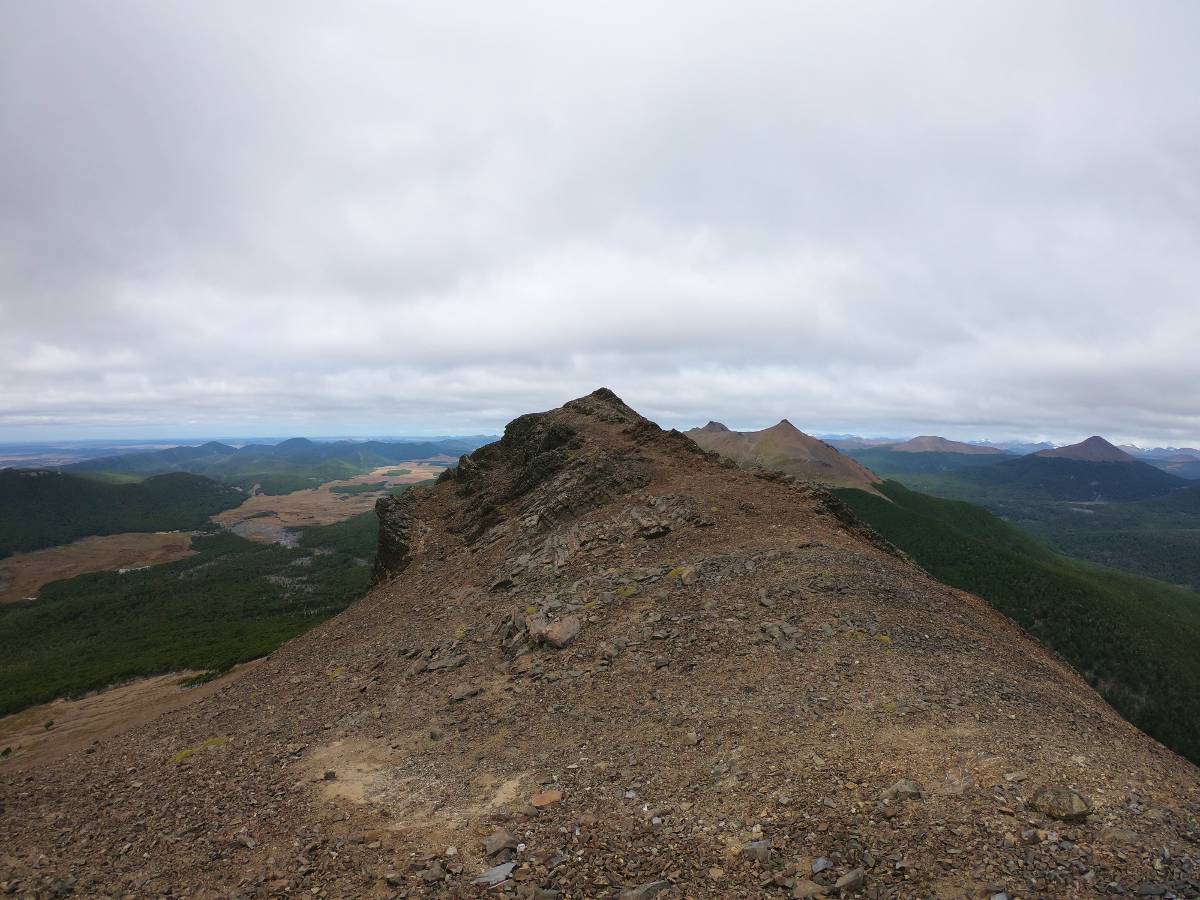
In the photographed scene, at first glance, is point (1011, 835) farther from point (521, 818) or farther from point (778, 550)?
point (778, 550)

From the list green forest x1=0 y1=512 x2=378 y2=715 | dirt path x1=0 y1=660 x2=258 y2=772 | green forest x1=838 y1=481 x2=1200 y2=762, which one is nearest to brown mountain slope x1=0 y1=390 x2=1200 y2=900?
dirt path x1=0 y1=660 x2=258 y2=772

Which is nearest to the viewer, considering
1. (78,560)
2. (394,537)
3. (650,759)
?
(650,759)

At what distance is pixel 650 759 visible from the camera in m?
11.6

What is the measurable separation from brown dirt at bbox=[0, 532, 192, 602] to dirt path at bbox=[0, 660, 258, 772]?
12659 centimetres

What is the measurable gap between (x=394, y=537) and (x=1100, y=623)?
4215 inches

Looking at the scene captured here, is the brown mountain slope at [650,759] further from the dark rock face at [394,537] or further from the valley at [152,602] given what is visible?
the valley at [152,602]

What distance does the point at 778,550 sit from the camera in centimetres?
2191

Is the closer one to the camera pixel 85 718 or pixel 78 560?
pixel 85 718

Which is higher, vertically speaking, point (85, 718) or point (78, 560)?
point (85, 718)

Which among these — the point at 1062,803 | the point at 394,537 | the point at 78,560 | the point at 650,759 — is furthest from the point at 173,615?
the point at 1062,803

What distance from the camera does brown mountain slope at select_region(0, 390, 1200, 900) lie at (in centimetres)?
833

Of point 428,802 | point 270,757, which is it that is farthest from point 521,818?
point 270,757

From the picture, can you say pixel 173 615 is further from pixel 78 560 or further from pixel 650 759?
pixel 650 759

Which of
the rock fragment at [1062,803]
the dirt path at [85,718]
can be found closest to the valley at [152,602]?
the dirt path at [85,718]
